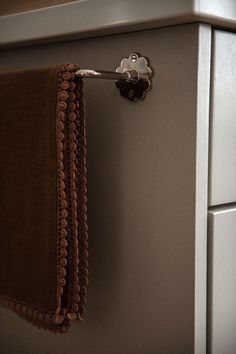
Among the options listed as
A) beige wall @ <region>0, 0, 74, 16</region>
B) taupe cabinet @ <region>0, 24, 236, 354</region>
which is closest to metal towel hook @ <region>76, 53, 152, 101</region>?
taupe cabinet @ <region>0, 24, 236, 354</region>

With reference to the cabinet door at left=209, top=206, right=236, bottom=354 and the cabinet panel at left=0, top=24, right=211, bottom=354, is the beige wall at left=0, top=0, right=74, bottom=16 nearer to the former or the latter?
the cabinet panel at left=0, top=24, right=211, bottom=354

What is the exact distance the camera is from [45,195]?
58 centimetres

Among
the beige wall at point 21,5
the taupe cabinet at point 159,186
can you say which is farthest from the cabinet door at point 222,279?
the beige wall at point 21,5

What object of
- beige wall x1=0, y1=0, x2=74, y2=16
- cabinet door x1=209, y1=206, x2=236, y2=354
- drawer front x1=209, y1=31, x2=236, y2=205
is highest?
beige wall x1=0, y1=0, x2=74, y2=16

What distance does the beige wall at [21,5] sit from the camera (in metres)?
0.66

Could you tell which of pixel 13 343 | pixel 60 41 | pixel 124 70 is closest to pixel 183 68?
pixel 124 70

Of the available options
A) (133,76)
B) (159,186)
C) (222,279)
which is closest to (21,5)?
(133,76)

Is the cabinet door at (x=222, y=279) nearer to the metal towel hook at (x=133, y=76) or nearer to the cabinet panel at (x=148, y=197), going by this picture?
the cabinet panel at (x=148, y=197)

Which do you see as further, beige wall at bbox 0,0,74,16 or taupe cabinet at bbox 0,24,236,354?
beige wall at bbox 0,0,74,16

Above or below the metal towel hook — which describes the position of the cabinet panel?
below

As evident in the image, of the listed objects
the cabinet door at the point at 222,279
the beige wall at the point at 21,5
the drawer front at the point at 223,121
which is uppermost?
the beige wall at the point at 21,5

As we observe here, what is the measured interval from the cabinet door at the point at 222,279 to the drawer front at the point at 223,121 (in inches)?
1.0

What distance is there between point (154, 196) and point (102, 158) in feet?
0.33

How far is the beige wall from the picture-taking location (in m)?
0.66
